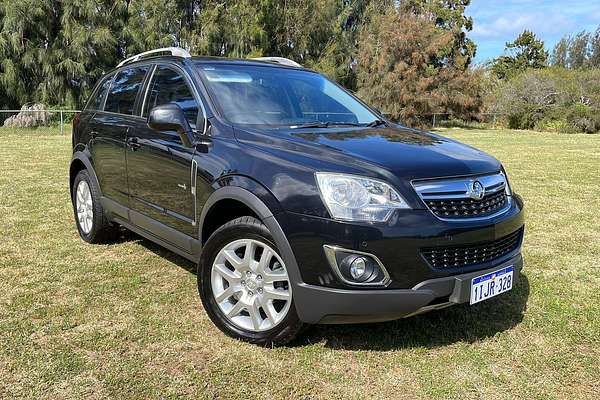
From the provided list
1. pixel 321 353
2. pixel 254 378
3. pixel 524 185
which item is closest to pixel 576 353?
pixel 321 353

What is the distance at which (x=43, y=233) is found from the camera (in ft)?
18.7

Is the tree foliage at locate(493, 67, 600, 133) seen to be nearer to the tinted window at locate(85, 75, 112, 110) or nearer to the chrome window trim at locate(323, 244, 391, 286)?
the tinted window at locate(85, 75, 112, 110)

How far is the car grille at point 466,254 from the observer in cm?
285

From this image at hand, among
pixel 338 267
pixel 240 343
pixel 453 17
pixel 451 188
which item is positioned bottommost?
pixel 240 343

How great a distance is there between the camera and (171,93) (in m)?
4.10

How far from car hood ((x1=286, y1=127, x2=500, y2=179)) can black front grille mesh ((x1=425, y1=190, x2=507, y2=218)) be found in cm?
16

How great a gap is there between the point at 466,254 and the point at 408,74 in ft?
96.3

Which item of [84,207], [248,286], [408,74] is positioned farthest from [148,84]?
[408,74]

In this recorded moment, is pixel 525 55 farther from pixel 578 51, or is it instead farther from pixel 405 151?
pixel 405 151

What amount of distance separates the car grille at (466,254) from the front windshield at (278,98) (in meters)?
1.34

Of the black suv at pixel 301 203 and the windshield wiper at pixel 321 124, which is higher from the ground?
the windshield wiper at pixel 321 124

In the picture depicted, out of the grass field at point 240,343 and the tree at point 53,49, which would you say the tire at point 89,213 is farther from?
the tree at point 53,49

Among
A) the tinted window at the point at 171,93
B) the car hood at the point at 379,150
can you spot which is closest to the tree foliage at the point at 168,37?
the tinted window at the point at 171,93

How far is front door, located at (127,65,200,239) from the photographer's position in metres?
3.67
